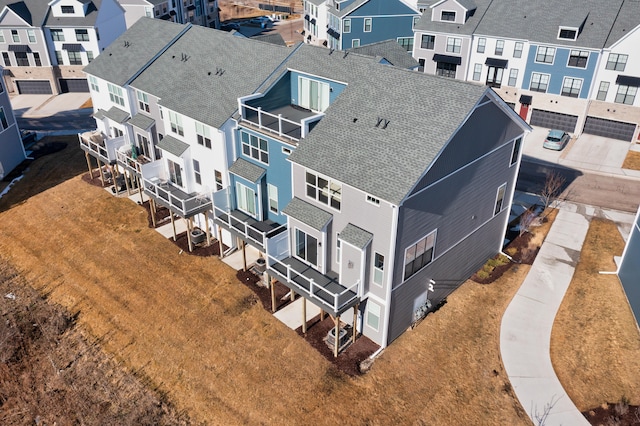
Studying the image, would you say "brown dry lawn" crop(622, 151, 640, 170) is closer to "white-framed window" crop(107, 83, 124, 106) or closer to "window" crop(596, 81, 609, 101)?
"window" crop(596, 81, 609, 101)

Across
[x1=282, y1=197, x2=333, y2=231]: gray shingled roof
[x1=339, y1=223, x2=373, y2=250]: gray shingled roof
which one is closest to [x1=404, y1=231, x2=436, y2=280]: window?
[x1=339, y1=223, x2=373, y2=250]: gray shingled roof

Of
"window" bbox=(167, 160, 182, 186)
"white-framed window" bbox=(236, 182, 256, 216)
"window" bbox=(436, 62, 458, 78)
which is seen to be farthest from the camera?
"window" bbox=(436, 62, 458, 78)

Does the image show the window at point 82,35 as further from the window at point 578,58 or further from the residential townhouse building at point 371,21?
the window at point 578,58

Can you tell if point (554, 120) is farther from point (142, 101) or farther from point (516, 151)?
point (142, 101)

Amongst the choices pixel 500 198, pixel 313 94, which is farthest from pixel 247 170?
pixel 500 198

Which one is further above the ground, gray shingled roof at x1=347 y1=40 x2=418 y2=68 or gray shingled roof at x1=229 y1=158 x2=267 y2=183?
gray shingled roof at x1=347 y1=40 x2=418 y2=68

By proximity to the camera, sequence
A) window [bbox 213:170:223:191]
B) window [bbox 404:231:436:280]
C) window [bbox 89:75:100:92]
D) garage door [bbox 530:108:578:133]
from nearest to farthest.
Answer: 1. window [bbox 404:231:436:280]
2. window [bbox 213:170:223:191]
3. window [bbox 89:75:100:92]
4. garage door [bbox 530:108:578:133]

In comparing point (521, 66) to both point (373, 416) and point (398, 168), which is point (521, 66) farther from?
point (373, 416)
